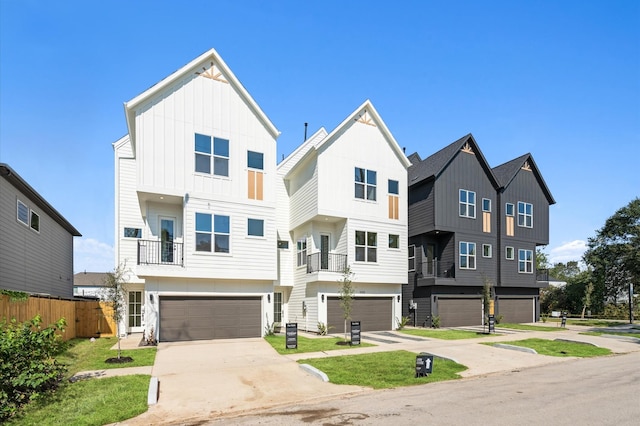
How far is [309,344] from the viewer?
1666 cm

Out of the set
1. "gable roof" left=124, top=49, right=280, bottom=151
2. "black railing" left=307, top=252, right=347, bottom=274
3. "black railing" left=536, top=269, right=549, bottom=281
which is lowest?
"black railing" left=536, top=269, right=549, bottom=281

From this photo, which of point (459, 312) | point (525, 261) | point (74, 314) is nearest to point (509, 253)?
point (525, 261)

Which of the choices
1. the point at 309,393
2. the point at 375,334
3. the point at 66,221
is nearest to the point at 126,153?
the point at 66,221

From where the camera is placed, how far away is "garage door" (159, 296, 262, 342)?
1762cm

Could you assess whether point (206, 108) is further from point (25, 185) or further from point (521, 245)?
point (521, 245)

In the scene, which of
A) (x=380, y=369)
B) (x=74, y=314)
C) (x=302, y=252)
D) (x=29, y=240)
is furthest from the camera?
(x=302, y=252)

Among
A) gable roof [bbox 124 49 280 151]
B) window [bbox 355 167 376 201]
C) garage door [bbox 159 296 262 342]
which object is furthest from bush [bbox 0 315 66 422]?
window [bbox 355 167 376 201]

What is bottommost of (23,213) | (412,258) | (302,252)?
(412,258)

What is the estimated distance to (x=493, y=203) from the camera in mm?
28000

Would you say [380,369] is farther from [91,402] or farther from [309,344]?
[91,402]

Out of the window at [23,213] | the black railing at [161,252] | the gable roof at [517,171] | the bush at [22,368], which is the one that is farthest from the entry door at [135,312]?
the gable roof at [517,171]

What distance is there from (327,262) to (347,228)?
2.25 m

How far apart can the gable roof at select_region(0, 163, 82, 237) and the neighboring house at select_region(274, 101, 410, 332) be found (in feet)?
39.5

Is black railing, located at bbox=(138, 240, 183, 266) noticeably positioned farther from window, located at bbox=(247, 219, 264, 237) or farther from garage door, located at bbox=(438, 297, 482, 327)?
garage door, located at bbox=(438, 297, 482, 327)
